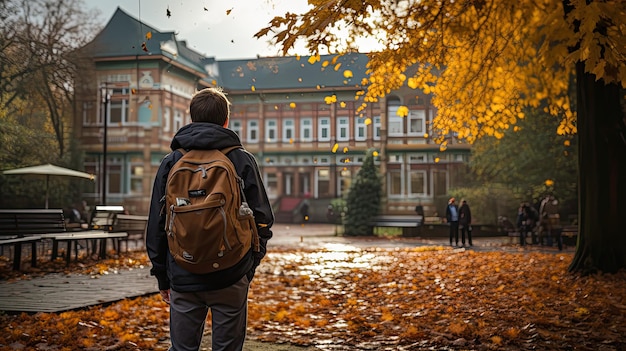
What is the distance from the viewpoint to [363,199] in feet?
71.9

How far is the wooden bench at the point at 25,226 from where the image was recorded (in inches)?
303

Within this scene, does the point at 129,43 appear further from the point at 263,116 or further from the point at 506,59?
the point at 263,116

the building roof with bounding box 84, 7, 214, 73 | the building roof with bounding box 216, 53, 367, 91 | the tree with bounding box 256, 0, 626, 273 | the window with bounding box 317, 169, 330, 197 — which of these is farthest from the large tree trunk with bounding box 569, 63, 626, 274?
the window with bounding box 317, 169, 330, 197

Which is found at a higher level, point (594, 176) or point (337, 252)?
point (594, 176)

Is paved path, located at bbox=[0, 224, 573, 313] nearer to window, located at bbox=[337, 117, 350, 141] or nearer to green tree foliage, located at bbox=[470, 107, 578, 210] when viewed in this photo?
window, located at bbox=[337, 117, 350, 141]

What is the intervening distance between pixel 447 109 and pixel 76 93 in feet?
22.5

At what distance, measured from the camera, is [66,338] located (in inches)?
203

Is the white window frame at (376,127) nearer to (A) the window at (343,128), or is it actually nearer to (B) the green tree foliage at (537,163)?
(A) the window at (343,128)

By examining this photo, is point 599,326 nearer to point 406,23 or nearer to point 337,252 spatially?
point 406,23

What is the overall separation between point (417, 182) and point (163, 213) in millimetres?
12607

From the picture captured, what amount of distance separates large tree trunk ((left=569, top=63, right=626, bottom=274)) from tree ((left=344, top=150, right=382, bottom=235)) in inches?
470

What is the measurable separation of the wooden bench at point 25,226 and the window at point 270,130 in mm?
8644

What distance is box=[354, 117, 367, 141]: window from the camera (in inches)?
583

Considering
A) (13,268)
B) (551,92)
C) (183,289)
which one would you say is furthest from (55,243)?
(551,92)
